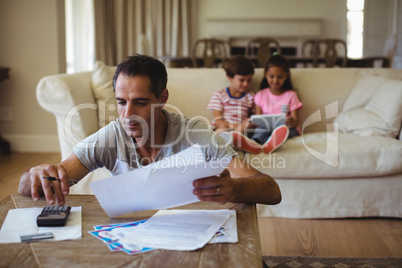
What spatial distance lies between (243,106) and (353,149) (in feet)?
2.46

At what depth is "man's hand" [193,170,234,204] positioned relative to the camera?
1.05 meters

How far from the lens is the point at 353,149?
7.64ft

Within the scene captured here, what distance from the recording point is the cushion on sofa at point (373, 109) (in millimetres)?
2564

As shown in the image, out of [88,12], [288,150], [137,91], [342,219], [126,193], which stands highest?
[88,12]

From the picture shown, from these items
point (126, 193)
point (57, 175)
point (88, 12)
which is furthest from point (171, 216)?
point (88, 12)

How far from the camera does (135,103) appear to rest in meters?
1.28

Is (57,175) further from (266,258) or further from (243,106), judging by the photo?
(243,106)

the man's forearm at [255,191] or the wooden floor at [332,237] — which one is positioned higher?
the man's forearm at [255,191]

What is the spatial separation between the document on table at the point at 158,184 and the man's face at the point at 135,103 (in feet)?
0.86

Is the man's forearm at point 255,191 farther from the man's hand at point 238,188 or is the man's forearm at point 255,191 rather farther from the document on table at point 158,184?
the document on table at point 158,184

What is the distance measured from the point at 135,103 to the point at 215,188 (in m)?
0.37

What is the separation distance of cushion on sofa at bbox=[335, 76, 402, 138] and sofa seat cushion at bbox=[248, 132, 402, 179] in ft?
0.86

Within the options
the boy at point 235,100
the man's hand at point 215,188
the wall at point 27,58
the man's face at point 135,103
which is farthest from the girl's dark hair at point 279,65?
the wall at point 27,58

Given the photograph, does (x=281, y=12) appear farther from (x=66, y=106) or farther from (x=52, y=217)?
(x=52, y=217)
